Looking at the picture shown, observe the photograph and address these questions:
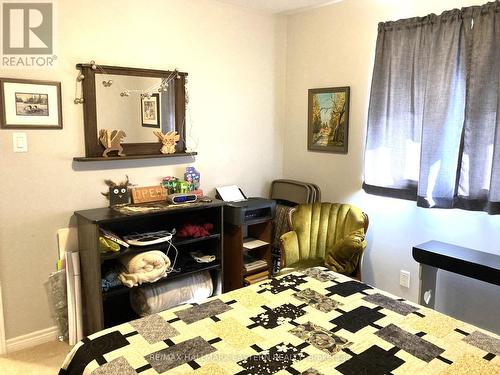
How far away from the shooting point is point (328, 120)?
11.0 ft

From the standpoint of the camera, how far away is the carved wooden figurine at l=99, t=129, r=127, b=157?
2.68 m

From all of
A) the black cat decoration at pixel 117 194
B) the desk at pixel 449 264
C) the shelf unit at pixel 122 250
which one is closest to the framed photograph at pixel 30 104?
the black cat decoration at pixel 117 194

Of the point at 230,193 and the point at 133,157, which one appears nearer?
the point at 133,157

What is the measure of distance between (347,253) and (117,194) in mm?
1655

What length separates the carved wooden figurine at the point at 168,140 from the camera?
9.70 feet

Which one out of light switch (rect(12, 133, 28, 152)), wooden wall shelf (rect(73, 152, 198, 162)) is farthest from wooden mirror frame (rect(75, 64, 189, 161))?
light switch (rect(12, 133, 28, 152))

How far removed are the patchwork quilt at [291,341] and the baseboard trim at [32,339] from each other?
138 centimetres

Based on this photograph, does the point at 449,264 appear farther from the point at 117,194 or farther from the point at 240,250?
the point at 117,194

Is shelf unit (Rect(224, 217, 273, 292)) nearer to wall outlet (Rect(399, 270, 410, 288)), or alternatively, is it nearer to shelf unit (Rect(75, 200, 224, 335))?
shelf unit (Rect(75, 200, 224, 335))

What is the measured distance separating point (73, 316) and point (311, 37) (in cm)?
286

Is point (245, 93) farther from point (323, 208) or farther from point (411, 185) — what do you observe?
point (411, 185)

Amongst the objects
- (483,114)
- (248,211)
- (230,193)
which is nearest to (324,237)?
(248,211)

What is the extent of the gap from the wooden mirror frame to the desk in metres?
1.84

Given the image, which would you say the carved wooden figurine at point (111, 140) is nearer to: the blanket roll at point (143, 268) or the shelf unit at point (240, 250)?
the blanket roll at point (143, 268)
